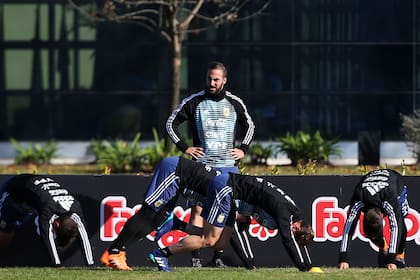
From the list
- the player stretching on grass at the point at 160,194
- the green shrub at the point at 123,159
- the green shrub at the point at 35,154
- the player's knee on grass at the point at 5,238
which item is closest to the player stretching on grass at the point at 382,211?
the player stretching on grass at the point at 160,194

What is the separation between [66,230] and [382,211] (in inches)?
129

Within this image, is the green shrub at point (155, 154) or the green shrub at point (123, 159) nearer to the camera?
the green shrub at point (155, 154)

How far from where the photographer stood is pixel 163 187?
12664 mm

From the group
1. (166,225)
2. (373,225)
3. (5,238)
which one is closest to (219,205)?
(166,225)

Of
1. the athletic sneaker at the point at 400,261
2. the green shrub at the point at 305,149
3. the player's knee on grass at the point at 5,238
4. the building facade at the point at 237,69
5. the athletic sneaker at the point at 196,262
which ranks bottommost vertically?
the athletic sneaker at the point at 196,262

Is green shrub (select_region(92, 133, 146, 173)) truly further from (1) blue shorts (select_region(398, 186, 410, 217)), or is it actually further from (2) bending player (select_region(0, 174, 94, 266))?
(1) blue shorts (select_region(398, 186, 410, 217))

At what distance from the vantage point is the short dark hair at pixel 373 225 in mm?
12523

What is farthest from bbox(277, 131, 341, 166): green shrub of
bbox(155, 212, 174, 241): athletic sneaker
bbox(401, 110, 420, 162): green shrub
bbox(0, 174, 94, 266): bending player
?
bbox(155, 212, 174, 241): athletic sneaker

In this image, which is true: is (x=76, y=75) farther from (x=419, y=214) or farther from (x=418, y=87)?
(x=419, y=214)

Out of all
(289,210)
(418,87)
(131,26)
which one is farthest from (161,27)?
(289,210)

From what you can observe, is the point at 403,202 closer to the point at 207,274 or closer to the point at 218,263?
the point at 218,263

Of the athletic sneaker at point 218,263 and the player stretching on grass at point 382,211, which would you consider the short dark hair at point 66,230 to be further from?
the player stretching on grass at point 382,211

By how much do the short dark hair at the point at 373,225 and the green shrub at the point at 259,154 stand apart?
13021 millimetres

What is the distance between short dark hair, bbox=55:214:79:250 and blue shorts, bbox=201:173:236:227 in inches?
56.7
